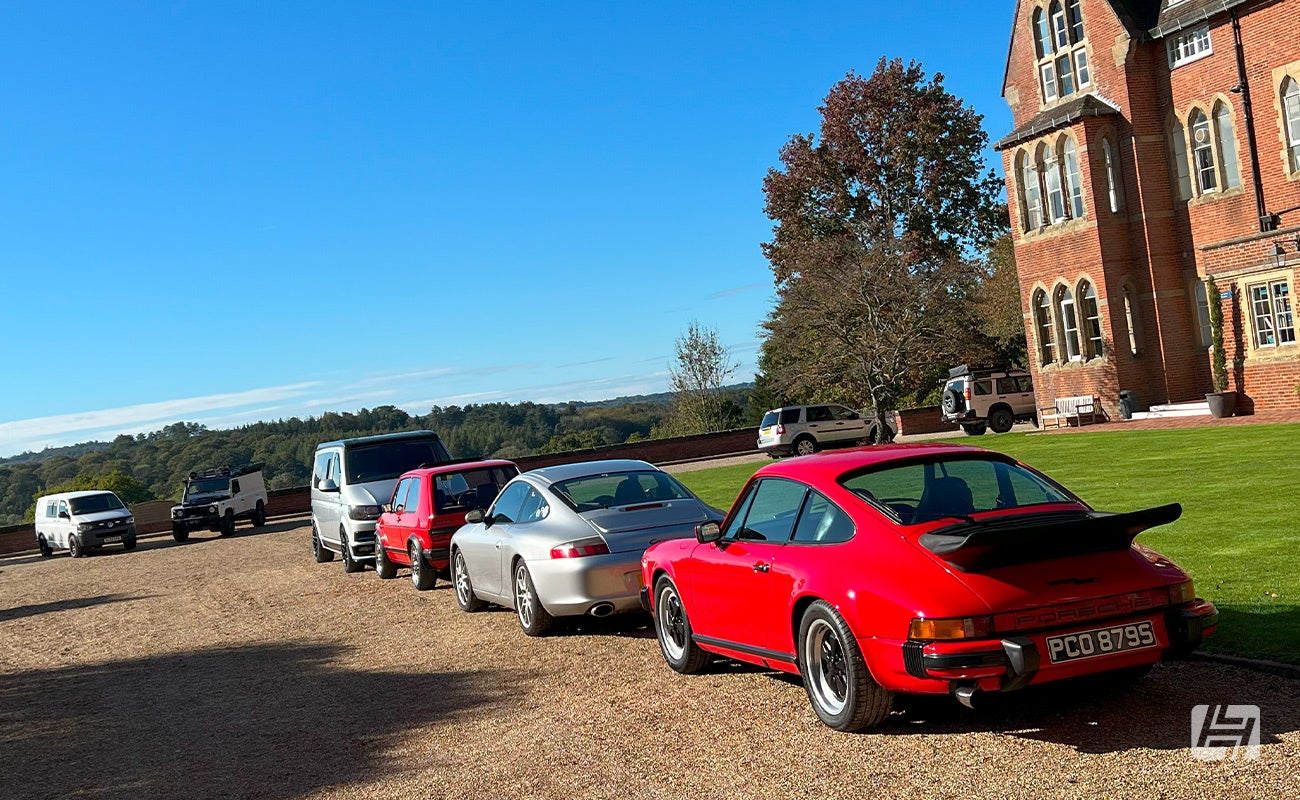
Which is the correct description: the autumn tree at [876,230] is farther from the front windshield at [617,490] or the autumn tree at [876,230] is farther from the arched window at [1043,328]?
the front windshield at [617,490]

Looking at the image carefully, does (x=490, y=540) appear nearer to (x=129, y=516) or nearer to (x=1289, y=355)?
(x=1289, y=355)

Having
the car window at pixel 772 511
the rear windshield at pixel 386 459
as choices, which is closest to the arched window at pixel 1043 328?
the rear windshield at pixel 386 459

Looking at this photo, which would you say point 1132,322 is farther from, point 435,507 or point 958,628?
point 958,628

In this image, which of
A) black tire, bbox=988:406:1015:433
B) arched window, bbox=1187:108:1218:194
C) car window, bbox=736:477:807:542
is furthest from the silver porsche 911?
black tire, bbox=988:406:1015:433

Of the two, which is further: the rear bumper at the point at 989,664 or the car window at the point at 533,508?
the car window at the point at 533,508

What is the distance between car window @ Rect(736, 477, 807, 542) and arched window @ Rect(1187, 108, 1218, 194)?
27510 millimetres

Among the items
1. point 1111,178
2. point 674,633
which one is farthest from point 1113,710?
point 1111,178

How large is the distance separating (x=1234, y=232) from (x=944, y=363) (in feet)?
68.0

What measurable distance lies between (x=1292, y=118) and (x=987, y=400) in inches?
541

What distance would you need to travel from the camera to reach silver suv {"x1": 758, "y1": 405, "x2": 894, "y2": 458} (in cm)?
4238

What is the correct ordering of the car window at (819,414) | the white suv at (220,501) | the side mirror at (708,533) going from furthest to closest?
the car window at (819,414), the white suv at (220,501), the side mirror at (708,533)

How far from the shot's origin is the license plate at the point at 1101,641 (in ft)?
19.0

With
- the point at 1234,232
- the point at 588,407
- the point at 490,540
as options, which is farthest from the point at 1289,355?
the point at 588,407

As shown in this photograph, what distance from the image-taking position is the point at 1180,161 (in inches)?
1254
